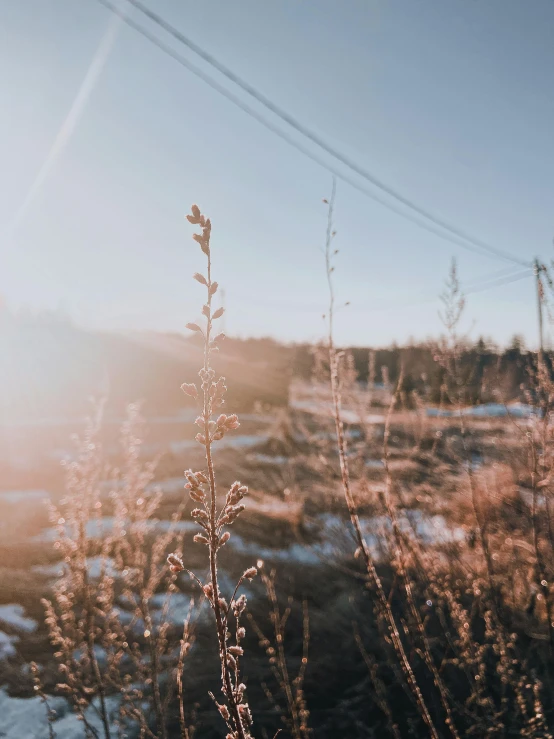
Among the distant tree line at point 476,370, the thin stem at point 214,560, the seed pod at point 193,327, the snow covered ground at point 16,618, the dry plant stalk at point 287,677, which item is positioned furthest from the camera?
the snow covered ground at point 16,618

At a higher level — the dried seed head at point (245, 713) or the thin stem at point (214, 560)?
the thin stem at point (214, 560)

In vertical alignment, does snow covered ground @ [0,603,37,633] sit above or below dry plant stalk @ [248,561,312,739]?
below

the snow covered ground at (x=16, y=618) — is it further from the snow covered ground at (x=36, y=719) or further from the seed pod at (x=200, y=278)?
the seed pod at (x=200, y=278)

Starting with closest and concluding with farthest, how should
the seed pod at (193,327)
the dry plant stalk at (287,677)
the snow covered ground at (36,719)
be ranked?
1. the seed pod at (193,327)
2. the dry plant stalk at (287,677)
3. the snow covered ground at (36,719)

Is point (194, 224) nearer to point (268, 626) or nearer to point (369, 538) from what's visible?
point (268, 626)

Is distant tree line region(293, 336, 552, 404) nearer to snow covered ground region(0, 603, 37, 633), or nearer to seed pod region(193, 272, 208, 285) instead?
seed pod region(193, 272, 208, 285)

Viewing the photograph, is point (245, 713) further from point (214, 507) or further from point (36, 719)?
point (36, 719)

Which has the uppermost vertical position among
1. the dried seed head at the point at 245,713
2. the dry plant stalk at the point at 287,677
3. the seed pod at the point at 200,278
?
the seed pod at the point at 200,278

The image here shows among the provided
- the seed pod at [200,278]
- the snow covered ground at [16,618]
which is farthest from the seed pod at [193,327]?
the snow covered ground at [16,618]

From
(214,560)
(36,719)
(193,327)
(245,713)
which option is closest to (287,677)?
(245,713)

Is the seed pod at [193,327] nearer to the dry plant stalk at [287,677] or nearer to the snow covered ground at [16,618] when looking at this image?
the dry plant stalk at [287,677]

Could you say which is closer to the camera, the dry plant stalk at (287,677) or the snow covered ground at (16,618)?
the dry plant stalk at (287,677)

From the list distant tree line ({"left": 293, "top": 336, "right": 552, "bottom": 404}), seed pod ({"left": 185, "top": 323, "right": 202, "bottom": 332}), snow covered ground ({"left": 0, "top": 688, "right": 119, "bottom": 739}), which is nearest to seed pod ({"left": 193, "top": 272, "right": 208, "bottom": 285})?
seed pod ({"left": 185, "top": 323, "right": 202, "bottom": 332})

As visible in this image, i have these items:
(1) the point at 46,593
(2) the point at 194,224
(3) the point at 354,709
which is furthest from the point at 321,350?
(1) the point at 46,593
